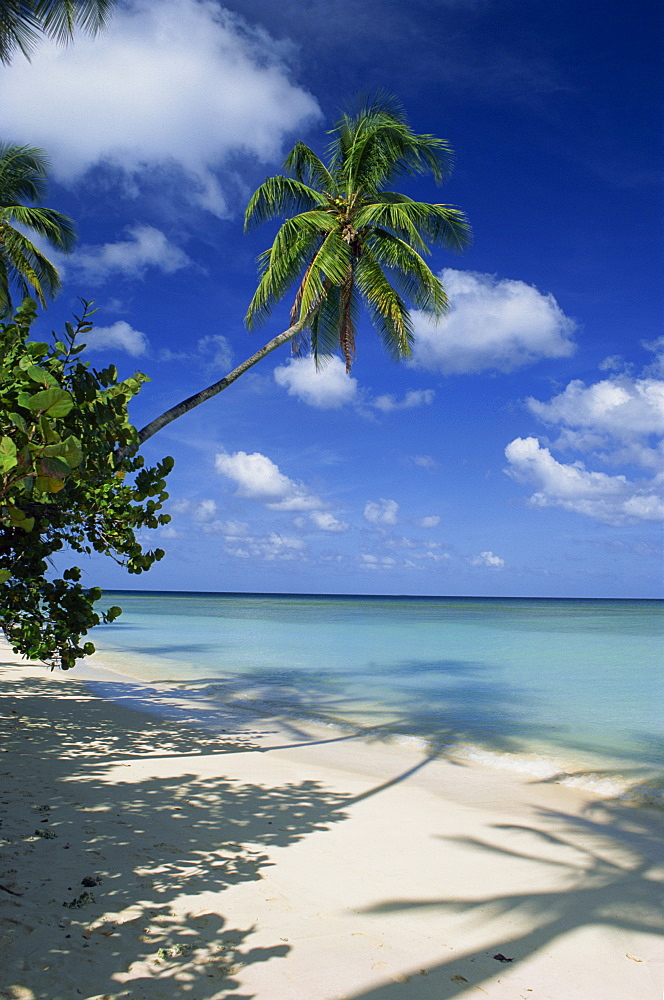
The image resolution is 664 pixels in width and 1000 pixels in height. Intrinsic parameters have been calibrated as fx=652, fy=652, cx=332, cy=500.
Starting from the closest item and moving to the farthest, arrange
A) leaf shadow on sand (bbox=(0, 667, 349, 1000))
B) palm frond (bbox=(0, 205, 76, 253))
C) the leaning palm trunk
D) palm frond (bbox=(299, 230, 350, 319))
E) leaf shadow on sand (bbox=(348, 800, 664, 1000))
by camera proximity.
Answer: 1. leaf shadow on sand (bbox=(0, 667, 349, 1000))
2. leaf shadow on sand (bbox=(348, 800, 664, 1000))
3. the leaning palm trunk
4. palm frond (bbox=(299, 230, 350, 319))
5. palm frond (bbox=(0, 205, 76, 253))

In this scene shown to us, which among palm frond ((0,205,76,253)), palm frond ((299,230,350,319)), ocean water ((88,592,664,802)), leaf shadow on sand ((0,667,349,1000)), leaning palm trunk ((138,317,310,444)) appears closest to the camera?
leaf shadow on sand ((0,667,349,1000))

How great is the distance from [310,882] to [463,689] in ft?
37.8

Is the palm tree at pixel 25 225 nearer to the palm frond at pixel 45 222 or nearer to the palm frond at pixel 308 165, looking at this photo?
the palm frond at pixel 45 222

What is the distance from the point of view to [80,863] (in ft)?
13.6

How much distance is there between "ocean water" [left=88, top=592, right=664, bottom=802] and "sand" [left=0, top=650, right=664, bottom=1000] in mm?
1743

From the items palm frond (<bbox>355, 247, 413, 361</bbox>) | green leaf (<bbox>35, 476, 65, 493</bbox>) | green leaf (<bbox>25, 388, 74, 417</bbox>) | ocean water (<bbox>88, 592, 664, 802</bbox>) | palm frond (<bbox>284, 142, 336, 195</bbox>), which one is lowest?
ocean water (<bbox>88, 592, 664, 802</bbox>)

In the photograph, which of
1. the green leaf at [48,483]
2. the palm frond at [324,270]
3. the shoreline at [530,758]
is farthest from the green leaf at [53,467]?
the palm frond at [324,270]

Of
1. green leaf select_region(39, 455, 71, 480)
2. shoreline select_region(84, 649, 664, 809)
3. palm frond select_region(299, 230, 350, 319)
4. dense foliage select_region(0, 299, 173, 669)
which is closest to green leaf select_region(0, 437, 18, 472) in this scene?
green leaf select_region(39, 455, 71, 480)

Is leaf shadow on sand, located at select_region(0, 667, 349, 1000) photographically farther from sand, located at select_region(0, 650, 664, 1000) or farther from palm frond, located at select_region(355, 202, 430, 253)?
palm frond, located at select_region(355, 202, 430, 253)

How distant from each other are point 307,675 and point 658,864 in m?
12.5

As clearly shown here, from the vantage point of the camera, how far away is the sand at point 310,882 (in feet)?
10.2

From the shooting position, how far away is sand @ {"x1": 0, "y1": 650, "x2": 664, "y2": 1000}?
10.2 feet

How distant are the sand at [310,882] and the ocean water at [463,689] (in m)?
1.74

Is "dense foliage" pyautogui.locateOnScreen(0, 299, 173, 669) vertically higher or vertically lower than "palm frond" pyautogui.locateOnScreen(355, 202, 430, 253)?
lower
